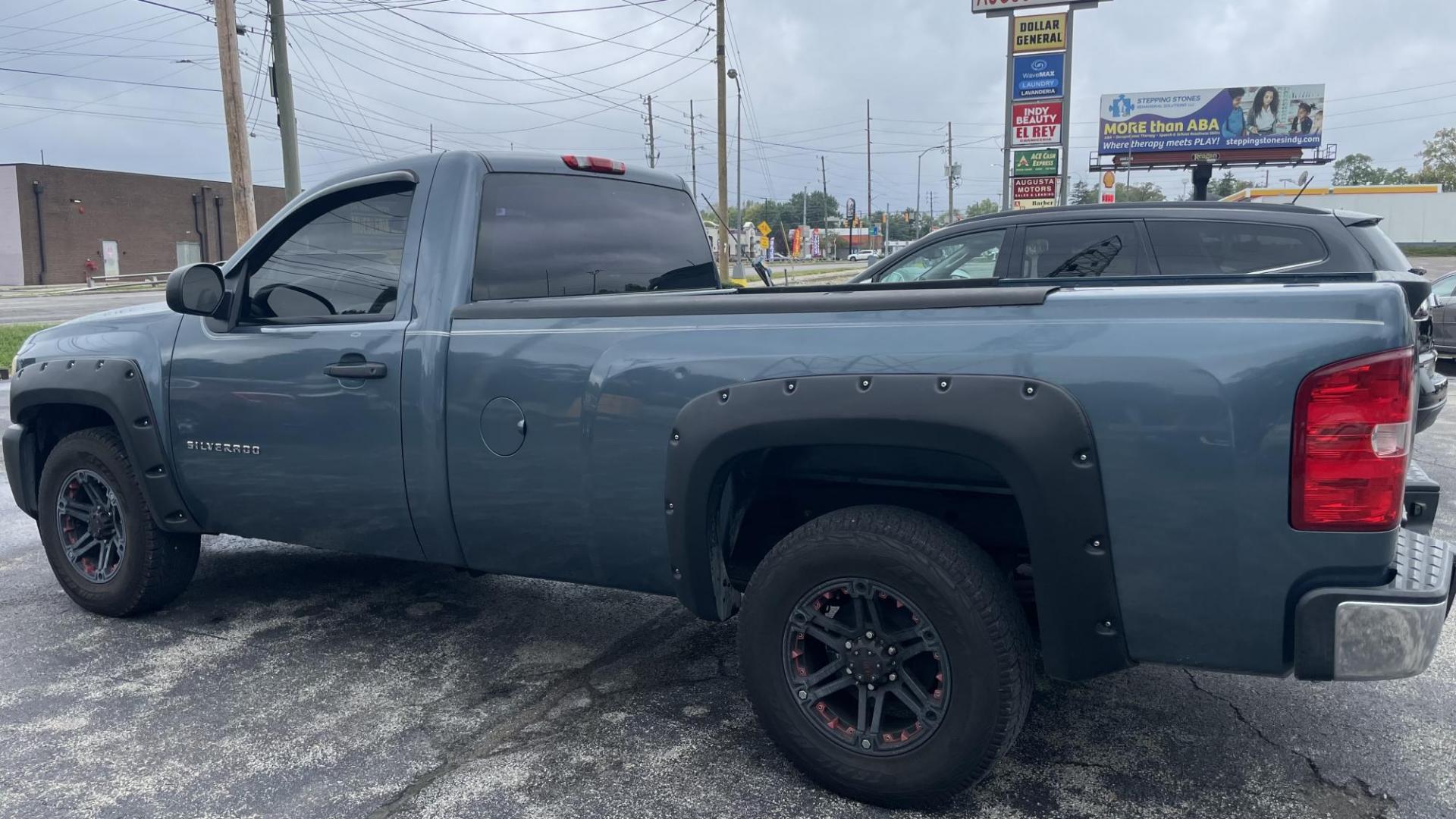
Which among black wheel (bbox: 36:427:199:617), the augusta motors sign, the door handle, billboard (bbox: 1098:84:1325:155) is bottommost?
black wheel (bbox: 36:427:199:617)

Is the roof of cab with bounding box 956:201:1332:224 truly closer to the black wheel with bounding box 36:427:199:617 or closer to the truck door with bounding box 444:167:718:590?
the truck door with bounding box 444:167:718:590

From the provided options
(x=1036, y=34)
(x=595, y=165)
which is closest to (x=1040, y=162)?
(x=1036, y=34)

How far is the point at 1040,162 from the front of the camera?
1745cm

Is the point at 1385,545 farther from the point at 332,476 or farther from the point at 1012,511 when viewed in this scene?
the point at 332,476

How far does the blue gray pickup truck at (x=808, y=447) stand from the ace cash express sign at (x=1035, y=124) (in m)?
13.8

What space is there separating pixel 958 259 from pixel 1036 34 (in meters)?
12.2

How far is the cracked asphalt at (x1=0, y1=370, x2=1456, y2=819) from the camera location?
9.94 ft

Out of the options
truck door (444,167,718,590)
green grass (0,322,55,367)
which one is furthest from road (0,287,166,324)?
truck door (444,167,718,590)

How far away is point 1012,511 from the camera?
10.4 feet

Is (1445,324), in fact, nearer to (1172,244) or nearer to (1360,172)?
(1172,244)

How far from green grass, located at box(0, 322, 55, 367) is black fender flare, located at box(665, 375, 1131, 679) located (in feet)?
42.4

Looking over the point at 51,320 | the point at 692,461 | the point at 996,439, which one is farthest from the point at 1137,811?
the point at 51,320

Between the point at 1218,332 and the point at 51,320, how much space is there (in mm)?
26790

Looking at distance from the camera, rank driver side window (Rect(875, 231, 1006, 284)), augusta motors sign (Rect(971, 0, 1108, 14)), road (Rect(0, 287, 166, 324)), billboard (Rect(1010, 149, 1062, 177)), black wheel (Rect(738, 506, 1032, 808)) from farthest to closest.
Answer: road (Rect(0, 287, 166, 324)) < billboard (Rect(1010, 149, 1062, 177)) < augusta motors sign (Rect(971, 0, 1108, 14)) < driver side window (Rect(875, 231, 1006, 284)) < black wheel (Rect(738, 506, 1032, 808))
